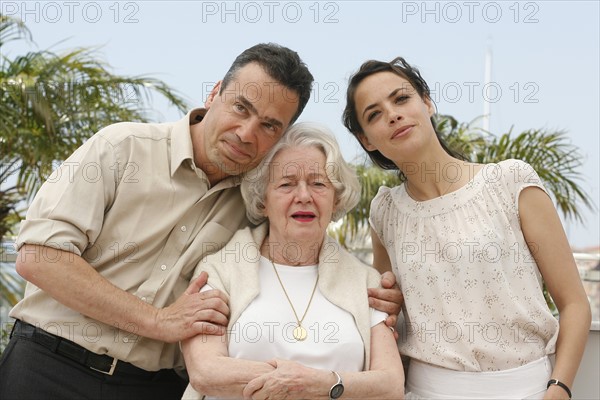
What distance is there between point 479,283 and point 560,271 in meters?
0.25

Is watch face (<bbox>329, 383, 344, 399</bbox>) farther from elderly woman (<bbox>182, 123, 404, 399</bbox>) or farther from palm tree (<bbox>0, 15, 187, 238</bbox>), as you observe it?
palm tree (<bbox>0, 15, 187, 238</bbox>)

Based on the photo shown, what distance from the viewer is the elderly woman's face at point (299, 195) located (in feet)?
7.44

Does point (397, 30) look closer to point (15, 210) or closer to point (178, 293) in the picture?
point (15, 210)

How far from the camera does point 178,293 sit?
7.63ft

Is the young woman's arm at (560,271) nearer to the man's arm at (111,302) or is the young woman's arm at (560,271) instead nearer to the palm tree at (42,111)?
the man's arm at (111,302)

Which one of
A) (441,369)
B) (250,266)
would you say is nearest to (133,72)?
(250,266)

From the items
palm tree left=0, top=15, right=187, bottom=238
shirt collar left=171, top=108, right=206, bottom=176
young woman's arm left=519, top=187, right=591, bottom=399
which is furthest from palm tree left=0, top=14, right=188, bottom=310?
young woman's arm left=519, top=187, right=591, bottom=399

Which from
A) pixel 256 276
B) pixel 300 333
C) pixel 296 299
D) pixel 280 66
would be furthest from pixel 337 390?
pixel 280 66

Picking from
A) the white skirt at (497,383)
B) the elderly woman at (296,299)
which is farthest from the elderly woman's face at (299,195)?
the white skirt at (497,383)

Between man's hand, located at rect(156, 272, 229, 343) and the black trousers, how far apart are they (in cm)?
26

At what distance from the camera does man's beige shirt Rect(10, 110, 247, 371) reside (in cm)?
212

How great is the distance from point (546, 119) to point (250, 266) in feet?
14.1

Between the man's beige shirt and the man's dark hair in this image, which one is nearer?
the man's beige shirt

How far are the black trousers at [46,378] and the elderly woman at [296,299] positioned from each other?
316 mm
